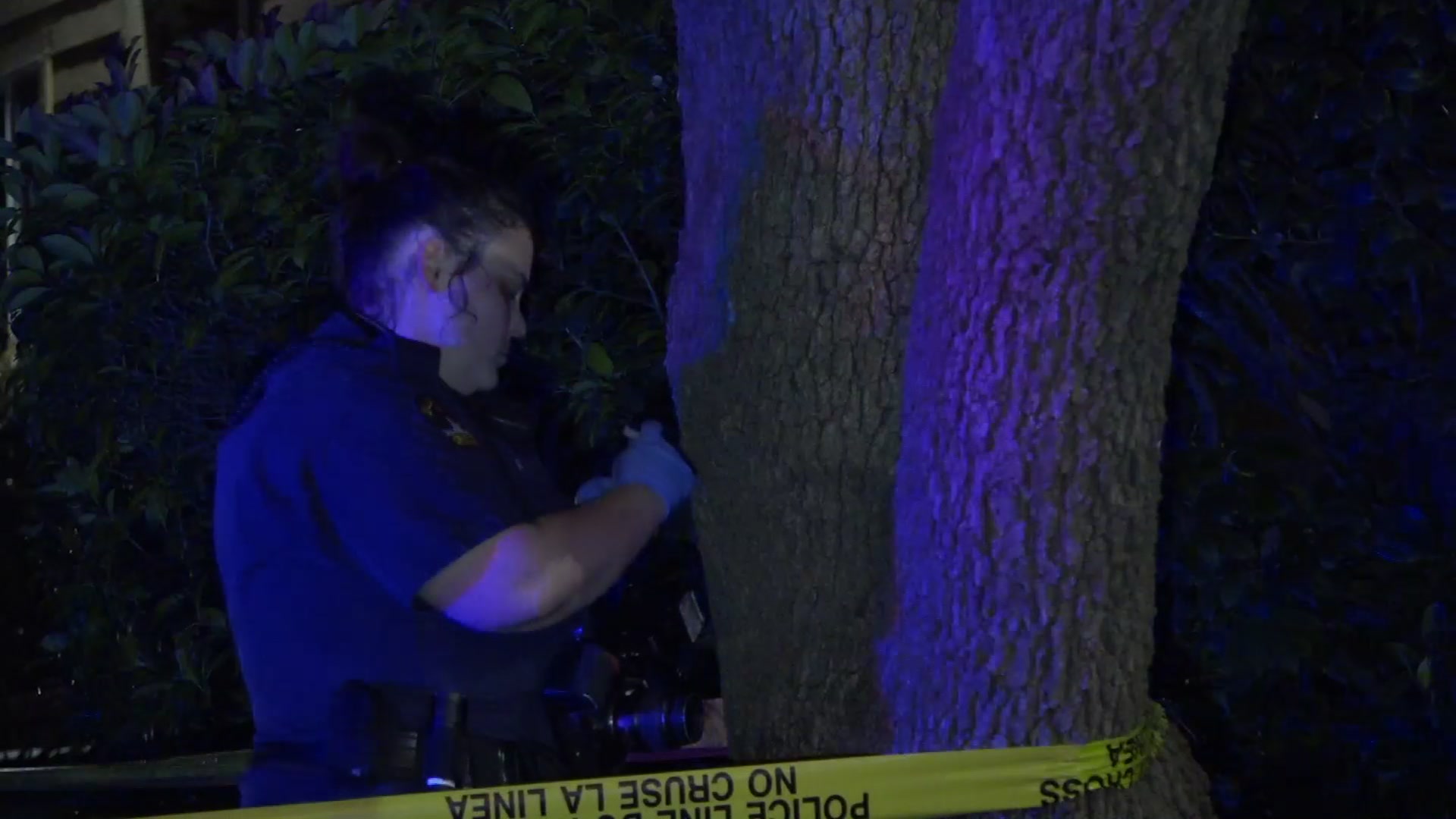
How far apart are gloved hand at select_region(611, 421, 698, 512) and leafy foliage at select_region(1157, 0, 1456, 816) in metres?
0.69

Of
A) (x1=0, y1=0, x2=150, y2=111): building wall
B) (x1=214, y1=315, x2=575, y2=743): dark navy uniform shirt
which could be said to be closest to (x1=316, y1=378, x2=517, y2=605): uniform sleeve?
(x1=214, y1=315, x2=575, y2=743): dark navy uniform shirt

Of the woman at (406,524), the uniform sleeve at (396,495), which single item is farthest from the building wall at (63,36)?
the uniform sleeve at (396,495)

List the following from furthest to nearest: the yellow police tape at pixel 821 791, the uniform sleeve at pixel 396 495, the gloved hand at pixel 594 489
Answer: the gloved hand at pixel 594 489 < the uniform sleeve at pixel 396 495 < the yellow police tape at pixel 821 791

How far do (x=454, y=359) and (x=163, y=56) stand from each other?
769 millimetres

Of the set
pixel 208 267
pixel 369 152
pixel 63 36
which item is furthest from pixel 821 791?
pixel 63 36

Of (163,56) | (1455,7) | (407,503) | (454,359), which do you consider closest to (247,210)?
(163,56)

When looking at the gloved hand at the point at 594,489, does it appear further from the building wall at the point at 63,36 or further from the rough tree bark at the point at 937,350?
the building wall at the point at 63,36

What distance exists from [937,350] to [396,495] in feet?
2.26

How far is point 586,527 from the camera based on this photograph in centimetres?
179

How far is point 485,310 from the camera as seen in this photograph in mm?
1820

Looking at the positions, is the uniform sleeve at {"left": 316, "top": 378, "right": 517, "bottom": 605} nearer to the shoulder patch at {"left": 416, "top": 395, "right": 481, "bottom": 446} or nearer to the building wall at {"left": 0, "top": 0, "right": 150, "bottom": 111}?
the shoulder patch at {"left": 416, "top": 395, "right": 481, "bottom": 446}

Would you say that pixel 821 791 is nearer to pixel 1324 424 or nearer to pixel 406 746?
pixel 406 746

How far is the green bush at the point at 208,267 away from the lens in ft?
6.63

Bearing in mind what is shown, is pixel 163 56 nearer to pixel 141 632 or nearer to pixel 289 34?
pixel 289 34
